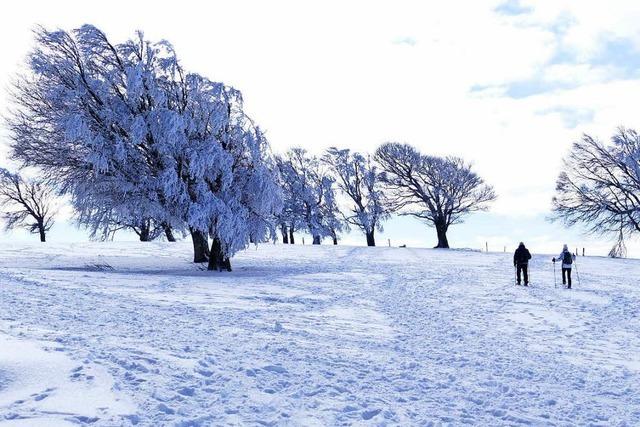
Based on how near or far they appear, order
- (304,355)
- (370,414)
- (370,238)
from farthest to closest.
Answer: (370,238), (304,355), (370,414)

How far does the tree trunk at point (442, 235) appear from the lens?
145 ft

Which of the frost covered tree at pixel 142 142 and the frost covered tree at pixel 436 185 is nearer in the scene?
the frost covered tree at pixel 142 142

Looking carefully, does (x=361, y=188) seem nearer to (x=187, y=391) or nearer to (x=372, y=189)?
(x=372, y=189)

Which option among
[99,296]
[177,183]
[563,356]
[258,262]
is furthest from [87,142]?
[563,356]

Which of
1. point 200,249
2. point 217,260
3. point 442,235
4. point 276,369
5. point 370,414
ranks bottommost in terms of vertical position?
point 370,414

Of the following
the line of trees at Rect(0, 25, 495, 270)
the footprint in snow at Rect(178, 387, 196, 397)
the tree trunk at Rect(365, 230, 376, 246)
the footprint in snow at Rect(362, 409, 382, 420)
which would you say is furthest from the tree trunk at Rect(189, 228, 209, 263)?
the tree trunk at Rect(365, 230, 376, 246)

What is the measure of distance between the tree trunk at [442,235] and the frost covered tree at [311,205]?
9266 mm

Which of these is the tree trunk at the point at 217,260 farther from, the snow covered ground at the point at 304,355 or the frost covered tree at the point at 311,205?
the frost covered tree at the point at 311,205

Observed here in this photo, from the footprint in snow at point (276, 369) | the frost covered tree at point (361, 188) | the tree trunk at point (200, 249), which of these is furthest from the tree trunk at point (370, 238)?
the footprint in snow at point (276, 369)

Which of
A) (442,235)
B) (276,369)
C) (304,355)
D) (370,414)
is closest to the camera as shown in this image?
(370,414)

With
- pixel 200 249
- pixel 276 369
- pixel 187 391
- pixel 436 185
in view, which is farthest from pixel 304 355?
pixel 436 185

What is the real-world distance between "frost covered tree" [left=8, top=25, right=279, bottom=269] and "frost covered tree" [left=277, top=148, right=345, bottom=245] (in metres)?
25.7

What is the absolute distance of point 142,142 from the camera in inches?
792

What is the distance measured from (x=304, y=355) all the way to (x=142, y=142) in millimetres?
15452
